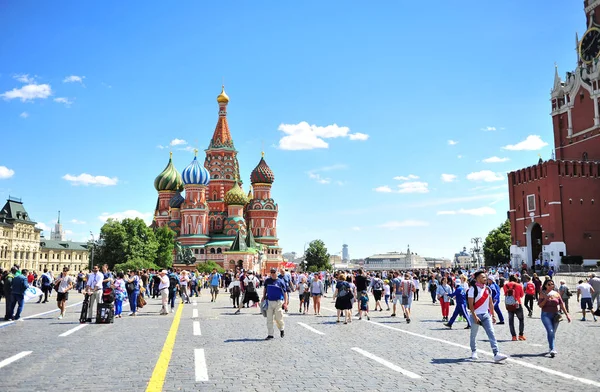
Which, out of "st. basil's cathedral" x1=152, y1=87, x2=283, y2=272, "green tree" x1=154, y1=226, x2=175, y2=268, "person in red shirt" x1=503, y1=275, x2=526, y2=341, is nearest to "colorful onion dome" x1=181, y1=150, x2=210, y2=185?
"st. basil's cathedral" x1=152, y1=87, x2=283, y2=272

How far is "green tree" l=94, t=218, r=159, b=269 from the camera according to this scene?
63.6 metres

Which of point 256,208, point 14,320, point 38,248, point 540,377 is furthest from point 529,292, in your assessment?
point 38,248

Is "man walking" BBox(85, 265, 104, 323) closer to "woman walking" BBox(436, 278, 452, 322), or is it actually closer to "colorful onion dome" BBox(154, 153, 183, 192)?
"woman walking" BBox(436, 278, 452, 322)

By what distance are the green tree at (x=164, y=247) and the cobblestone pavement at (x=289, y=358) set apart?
56272 millimetres

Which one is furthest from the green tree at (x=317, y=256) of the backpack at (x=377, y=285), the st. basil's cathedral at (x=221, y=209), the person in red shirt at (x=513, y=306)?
the person in red shirt at (x=513, y=306)

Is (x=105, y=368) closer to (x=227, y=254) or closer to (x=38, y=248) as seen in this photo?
(x=227, y=254)

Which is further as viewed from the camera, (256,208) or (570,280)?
(256,208)

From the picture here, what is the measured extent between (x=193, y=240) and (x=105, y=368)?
68549mm

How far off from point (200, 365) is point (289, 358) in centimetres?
173

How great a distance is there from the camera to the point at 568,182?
Answer: 5916cm

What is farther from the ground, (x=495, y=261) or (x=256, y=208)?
(x=256, y=208)

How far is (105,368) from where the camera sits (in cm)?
849

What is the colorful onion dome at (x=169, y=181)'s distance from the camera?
8625 centimetres

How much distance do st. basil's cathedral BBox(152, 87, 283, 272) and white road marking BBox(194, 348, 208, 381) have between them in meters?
59.2
